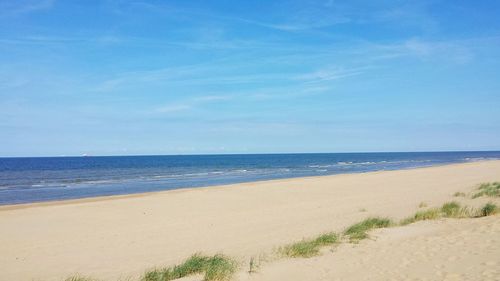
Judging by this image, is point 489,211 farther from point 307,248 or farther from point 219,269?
point 219,269

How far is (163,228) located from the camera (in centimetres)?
1500

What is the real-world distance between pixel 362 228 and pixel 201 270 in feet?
16.8

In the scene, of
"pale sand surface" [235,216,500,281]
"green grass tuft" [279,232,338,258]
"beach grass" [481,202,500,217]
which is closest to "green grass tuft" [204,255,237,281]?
"pale sand surface" [235,216,500,281]

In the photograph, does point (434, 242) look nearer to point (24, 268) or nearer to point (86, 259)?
point (86, 259)

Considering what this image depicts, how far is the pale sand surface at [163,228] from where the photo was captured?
34.3 ft

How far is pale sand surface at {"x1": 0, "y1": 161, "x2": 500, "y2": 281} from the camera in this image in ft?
34.3

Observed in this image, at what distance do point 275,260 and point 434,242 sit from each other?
3.63m

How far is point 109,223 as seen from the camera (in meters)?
16.6

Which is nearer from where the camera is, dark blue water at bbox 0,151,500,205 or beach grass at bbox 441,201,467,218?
beach grass at bbox 441,201,467,218

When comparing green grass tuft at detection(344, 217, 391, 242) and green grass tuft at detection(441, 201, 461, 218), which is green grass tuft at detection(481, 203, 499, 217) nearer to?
green grass tuft at detection(441, 201, 461, 218)

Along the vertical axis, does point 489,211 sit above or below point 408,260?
above

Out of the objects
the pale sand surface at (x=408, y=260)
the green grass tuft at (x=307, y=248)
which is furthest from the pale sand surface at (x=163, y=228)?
the green grass tuft at (x=307, y=248)

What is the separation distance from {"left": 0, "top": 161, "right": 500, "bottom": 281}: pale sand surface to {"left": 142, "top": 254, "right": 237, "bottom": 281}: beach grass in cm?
75

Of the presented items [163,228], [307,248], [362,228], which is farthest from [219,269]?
[163,228]
